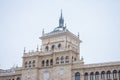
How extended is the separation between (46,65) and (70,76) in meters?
9.88

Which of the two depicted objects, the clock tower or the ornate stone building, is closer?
the ornate stone building

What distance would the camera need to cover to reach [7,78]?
298ft

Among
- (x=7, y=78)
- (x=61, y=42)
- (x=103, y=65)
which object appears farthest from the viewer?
(x=7, y=78)

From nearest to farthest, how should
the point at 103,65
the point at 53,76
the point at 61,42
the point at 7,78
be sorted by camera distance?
the point at 103,65, the point at 53,76, the point at 61,42, the point at 7,78

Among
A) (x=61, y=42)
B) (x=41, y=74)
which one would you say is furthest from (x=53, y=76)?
(x=61, y=42)

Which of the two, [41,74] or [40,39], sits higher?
[40,39]

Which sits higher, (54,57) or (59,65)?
(54,57)

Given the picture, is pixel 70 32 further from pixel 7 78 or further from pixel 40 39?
pixel 7 78

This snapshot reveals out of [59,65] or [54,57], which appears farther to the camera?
[54,57]

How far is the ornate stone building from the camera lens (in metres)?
72.4

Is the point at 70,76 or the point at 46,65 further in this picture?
the point at 46,65

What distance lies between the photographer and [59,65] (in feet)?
255

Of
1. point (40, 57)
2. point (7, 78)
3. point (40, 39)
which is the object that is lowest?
point (7, 78)

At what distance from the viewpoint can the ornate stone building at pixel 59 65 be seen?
7238cm
